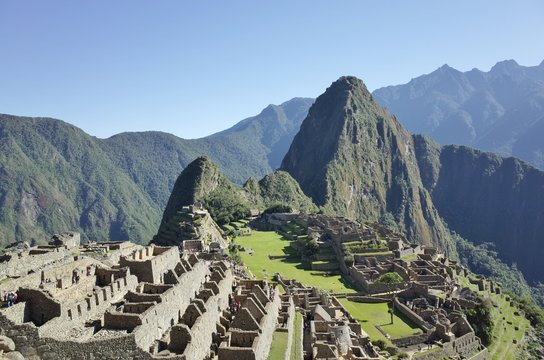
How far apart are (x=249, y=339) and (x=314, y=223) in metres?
73.2

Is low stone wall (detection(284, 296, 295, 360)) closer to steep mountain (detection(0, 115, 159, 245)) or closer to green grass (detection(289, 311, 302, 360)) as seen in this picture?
green grass (detection(289, 311, 302, 360))

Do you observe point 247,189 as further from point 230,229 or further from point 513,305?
point 513,305

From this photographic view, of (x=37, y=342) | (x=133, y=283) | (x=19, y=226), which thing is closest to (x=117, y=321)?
(x=37, y=342)

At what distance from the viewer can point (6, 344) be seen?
18953 millimetres

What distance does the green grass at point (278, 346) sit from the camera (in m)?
27.0

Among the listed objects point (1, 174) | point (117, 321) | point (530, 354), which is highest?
point (1, 174)

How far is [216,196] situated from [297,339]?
96.3m

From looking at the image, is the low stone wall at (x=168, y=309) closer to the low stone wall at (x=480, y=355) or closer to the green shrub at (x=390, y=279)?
the low stone wall at (x=480, y=355)

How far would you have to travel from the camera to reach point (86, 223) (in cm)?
18300

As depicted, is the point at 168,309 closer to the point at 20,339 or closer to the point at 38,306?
the point at 38,306

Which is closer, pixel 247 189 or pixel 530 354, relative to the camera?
pixel 530 354

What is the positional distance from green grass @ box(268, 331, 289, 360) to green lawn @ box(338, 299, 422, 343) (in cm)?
1525

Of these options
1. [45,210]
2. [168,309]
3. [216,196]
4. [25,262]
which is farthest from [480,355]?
[45,210]

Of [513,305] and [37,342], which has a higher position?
[37,342]
